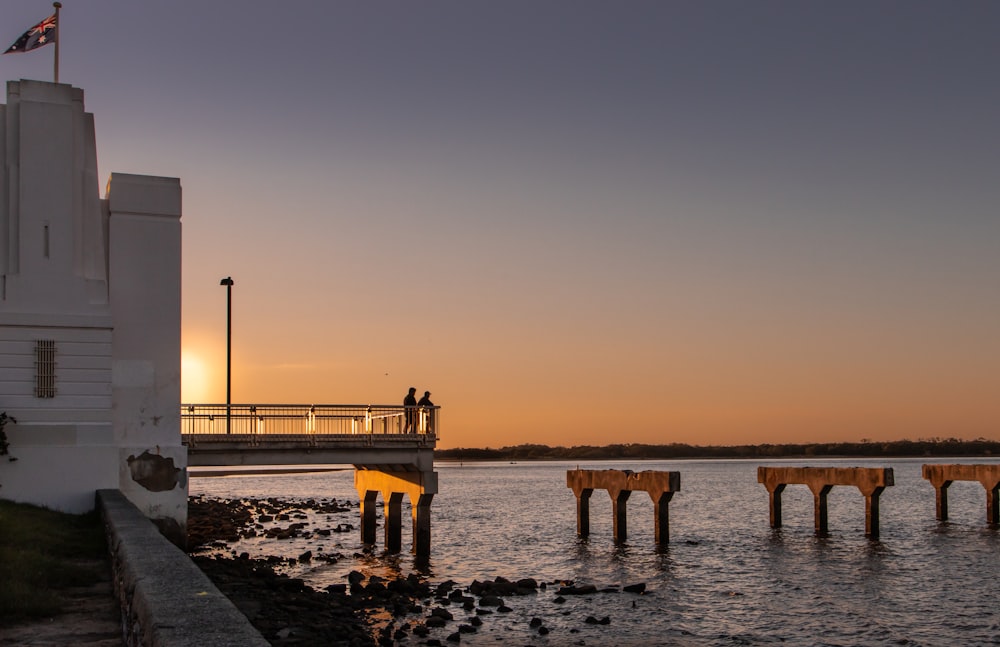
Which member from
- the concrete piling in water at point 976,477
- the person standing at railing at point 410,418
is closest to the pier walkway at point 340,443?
the person standing at railing at point 410,418

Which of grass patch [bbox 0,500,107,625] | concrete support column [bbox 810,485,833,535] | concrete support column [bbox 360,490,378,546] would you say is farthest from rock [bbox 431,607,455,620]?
concrete support column [bbox 810,485,833,535]

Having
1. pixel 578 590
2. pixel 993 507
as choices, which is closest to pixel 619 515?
pixel 578 590

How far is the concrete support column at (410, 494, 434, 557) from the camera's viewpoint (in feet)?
112

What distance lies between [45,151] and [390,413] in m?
13.0

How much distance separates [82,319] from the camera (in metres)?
24.8

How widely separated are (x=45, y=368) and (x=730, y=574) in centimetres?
2246

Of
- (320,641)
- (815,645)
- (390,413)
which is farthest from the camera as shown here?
(390,413)

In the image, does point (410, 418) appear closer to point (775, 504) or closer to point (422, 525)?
point (422, 525)

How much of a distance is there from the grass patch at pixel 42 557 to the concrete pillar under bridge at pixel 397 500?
12.1m

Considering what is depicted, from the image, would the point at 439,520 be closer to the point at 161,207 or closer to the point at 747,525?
the point at 747,525

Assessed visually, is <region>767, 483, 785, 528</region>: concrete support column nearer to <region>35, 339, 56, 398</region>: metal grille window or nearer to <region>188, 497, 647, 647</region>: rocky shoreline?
<region>188, 497, 647, 647</region>: rocky shoreline

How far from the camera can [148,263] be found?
26094 millimetres

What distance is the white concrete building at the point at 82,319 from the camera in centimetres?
2408

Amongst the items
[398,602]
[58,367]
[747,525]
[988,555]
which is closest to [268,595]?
[398,602]
